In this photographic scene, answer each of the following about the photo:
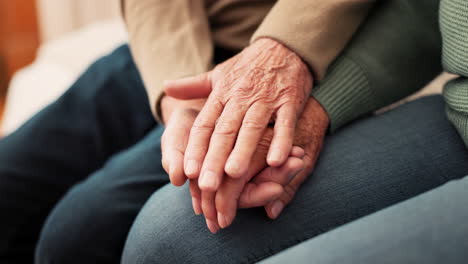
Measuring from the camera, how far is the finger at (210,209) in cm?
50

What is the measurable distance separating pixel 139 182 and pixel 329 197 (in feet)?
1.16

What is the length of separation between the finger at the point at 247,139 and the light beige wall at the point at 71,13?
1847 mm

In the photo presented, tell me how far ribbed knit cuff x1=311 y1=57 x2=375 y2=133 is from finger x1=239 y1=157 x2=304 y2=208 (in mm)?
162

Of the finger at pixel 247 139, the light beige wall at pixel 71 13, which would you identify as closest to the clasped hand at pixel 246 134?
A: the finger at pixel 247 139

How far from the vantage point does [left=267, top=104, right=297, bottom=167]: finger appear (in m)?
0.50

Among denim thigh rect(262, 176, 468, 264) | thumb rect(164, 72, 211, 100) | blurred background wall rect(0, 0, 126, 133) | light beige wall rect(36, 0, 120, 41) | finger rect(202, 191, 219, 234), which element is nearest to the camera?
denim thigh rect(262, 176, 468, 264)

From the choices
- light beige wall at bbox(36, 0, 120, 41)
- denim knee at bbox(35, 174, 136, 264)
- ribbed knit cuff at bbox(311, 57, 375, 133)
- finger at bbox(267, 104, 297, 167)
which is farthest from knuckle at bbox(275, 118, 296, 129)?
light beige wall at bbox(36, 0, 120, 41)

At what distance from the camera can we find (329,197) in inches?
21.7

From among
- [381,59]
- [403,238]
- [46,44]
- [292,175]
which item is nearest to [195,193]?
[292,175]

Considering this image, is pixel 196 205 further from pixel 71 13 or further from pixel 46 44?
pixel 71 13

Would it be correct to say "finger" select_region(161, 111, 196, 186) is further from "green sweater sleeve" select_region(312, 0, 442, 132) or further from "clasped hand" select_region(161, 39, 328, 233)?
"green sweater sleeve" select_region(312, 0, 442, 132)

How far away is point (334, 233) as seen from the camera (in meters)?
0.44

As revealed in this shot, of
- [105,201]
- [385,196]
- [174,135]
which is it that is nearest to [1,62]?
[105,201]

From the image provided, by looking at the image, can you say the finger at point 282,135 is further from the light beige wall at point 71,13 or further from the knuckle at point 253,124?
the light beige wall at point 71,13
